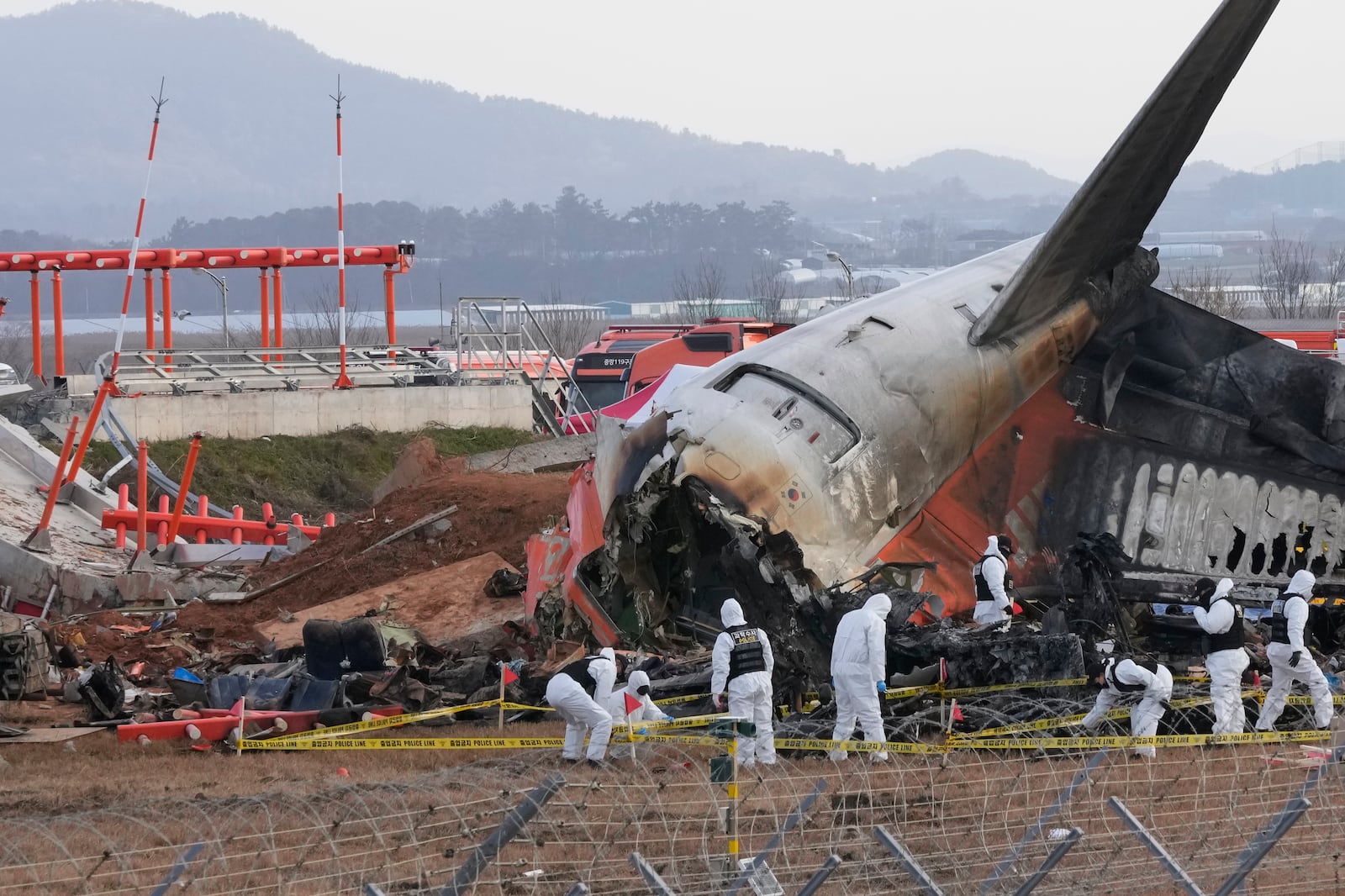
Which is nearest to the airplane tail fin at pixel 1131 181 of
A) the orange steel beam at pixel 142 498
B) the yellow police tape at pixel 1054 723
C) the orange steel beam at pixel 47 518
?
the yellow police tape at pixel 1054 723

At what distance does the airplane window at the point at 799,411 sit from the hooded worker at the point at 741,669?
11.6 ft

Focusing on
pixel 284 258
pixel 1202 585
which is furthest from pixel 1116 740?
pixel 284 258

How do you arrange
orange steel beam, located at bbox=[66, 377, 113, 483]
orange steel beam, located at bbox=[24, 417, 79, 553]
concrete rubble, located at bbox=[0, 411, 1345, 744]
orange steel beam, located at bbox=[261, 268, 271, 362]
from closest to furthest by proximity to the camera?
concrete rubble, located at bbox=[0, 411, 1345, 744] < orange steel beam, located at bbox=[66, 377, 113, 483] < orange steel beam, located at bbox=[24, 417, 79, 553] < orange steel beam, located at bbox=[261, 268, 271, 362]

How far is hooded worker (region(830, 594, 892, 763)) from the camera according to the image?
13.9 meters

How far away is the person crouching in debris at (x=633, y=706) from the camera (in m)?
13.8

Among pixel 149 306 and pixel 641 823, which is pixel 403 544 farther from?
pixel 149 306

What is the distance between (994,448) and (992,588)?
9.76 ft

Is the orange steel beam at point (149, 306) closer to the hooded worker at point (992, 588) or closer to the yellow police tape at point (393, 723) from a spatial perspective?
the yellow police tape at point (393, 723)

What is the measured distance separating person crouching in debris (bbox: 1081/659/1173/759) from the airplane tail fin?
262 inches

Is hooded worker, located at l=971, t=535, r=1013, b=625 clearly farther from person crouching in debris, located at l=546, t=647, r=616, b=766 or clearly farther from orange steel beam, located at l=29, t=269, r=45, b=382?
orange steel beam, located at l=29, t=269, r=45, b=382

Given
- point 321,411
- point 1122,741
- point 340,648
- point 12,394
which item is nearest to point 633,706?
point 1122,741

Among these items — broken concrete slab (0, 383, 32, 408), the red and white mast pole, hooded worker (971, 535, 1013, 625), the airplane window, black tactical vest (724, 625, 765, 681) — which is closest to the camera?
black tactical vest (724, 625, 765, 681)

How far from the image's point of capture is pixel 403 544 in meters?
24.2

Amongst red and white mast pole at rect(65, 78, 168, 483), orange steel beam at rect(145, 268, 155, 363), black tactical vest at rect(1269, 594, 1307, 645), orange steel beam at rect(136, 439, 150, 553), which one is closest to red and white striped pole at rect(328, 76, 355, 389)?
red and white mast pole at rect(65, 78, 168, 483)
